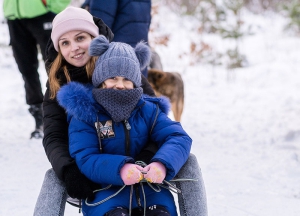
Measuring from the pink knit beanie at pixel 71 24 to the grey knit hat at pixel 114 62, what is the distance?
35 cm

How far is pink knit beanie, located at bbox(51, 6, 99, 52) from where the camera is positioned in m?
2.72

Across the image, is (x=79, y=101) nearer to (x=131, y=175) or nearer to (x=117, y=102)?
(x=117, y=102)

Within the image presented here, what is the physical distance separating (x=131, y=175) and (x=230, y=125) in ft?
13.6

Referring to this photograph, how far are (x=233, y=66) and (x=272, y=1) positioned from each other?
8.42 metres

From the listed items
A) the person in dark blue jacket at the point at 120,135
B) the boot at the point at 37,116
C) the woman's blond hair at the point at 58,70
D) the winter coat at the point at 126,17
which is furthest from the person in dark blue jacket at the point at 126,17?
the person in dark blue jacket at the point at 120,135

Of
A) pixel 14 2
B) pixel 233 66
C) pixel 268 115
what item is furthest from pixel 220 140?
pixel 233 66

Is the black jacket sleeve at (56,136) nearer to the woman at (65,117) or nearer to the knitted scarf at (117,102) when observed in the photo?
the woman at (65,117)

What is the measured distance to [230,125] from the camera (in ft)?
19.9

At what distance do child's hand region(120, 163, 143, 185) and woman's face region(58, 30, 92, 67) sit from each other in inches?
32.8

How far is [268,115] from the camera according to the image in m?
6.51

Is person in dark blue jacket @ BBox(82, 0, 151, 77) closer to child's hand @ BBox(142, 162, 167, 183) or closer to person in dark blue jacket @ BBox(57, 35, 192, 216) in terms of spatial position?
person in dark blue jacket @ BBox(57, 35, 192, 216)

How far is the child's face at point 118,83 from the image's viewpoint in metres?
2.36

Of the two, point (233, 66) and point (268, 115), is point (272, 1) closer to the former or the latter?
point (233, 66)

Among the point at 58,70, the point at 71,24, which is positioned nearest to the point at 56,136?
the point at 58,70
